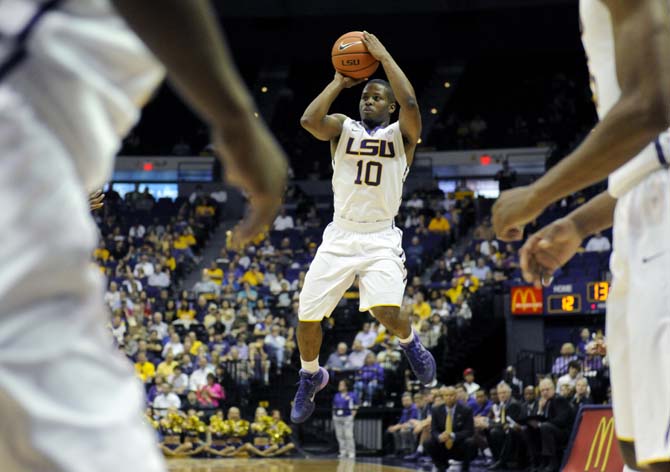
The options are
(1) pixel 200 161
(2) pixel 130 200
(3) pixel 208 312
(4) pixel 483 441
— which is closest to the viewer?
(4) pixel 483 441

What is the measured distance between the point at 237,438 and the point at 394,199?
921cm

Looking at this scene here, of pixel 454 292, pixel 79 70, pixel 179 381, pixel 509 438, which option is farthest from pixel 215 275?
pixel 79 70

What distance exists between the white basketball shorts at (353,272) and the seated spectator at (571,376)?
5674 mm

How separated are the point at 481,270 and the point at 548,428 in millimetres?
9076

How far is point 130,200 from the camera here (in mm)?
29859

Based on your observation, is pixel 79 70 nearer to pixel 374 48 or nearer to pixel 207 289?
pixel 374 48

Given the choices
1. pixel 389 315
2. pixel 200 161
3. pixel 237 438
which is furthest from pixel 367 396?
pixel 200 161

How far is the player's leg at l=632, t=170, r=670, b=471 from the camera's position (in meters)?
2.68

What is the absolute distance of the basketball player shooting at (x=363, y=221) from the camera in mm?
8648

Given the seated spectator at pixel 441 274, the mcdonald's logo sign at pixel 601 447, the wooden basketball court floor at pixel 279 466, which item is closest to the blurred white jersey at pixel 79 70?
the mcdonald's logo sign at pixel 601 447

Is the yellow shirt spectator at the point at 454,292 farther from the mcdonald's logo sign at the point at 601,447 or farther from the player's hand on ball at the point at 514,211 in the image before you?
the player's hand on ball at the point at 514,211

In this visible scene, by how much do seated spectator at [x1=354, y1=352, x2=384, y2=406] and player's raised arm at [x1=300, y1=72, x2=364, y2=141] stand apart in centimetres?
868

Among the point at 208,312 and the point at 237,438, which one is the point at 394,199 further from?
the point at 208,312

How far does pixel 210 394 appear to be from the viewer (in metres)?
17.8
